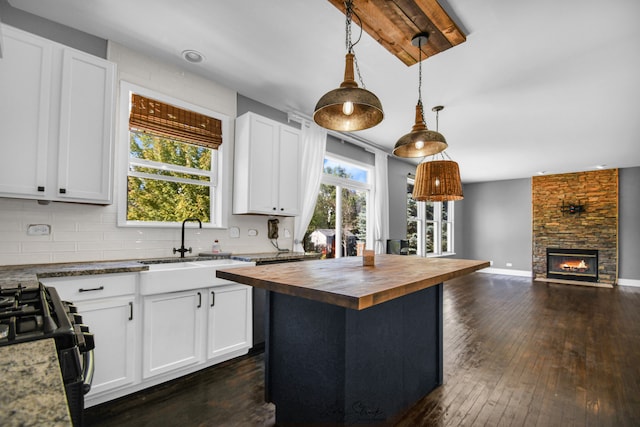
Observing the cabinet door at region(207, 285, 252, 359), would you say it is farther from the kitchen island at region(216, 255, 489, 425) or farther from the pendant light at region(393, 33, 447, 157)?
the pendant light at region(393, 33, 447, 157)

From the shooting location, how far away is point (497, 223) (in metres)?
9.13

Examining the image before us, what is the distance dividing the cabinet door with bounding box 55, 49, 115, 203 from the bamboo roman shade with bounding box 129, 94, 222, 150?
0.42m

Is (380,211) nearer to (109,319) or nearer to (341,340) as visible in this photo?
(341,340)

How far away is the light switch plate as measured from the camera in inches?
90.1

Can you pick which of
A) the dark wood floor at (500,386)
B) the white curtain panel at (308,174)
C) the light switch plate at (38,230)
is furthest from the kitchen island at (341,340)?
the white curtain panel at (308,174)

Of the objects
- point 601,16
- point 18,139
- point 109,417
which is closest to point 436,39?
point 601,16

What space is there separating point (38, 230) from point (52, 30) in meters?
1.54

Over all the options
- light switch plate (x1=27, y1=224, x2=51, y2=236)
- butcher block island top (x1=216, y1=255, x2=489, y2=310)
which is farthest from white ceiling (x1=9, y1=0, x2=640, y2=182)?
butcher block island top (x1=216, y1=255, x2=489, y2=310)

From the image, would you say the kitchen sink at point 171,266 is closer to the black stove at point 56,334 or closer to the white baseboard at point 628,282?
the black stove at point 56,334

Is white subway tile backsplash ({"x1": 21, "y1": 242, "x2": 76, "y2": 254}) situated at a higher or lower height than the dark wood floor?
higher

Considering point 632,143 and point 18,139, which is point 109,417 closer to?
point 18,139

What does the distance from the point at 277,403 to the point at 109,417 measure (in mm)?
1080

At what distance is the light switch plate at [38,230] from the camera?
2.29 m

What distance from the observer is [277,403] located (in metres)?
1.92
